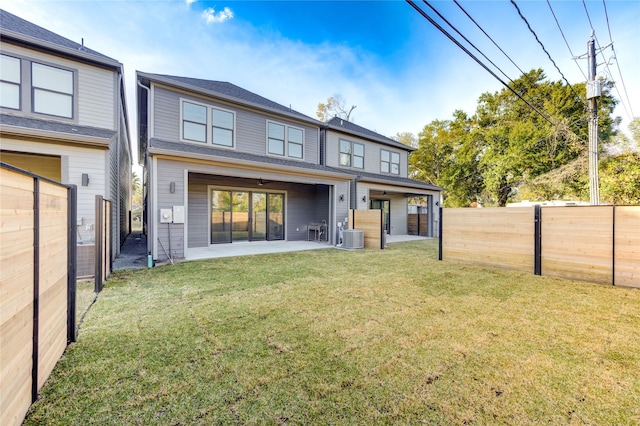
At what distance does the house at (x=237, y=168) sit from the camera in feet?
23.1

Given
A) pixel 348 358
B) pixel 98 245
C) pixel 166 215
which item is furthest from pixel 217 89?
pixel 348 358

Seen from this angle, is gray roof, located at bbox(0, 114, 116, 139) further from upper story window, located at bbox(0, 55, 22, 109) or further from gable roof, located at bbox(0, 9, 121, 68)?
gable roof, located at bbox(0, 9, 121, 68)

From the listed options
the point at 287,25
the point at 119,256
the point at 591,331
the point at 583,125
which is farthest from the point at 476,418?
the point at 583,125

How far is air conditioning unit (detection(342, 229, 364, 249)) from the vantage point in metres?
9.53

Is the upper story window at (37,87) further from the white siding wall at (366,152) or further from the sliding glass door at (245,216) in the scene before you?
the white siding wall at (366,152)

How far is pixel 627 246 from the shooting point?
5.10 metres

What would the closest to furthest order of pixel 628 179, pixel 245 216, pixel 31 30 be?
pixel 31 30 < pixel 628 179 < pixel 245 216

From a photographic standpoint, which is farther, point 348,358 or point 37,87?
point 37,87

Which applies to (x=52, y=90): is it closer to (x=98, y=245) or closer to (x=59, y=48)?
(x=59, y=48)

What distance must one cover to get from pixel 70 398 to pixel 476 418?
2.90 meters

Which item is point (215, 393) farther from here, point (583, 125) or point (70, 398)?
point (583, 125)

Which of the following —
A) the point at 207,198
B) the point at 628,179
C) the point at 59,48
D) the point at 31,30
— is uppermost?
the point at 31,30

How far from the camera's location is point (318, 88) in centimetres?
1853

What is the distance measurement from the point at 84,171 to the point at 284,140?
6.34 metres
